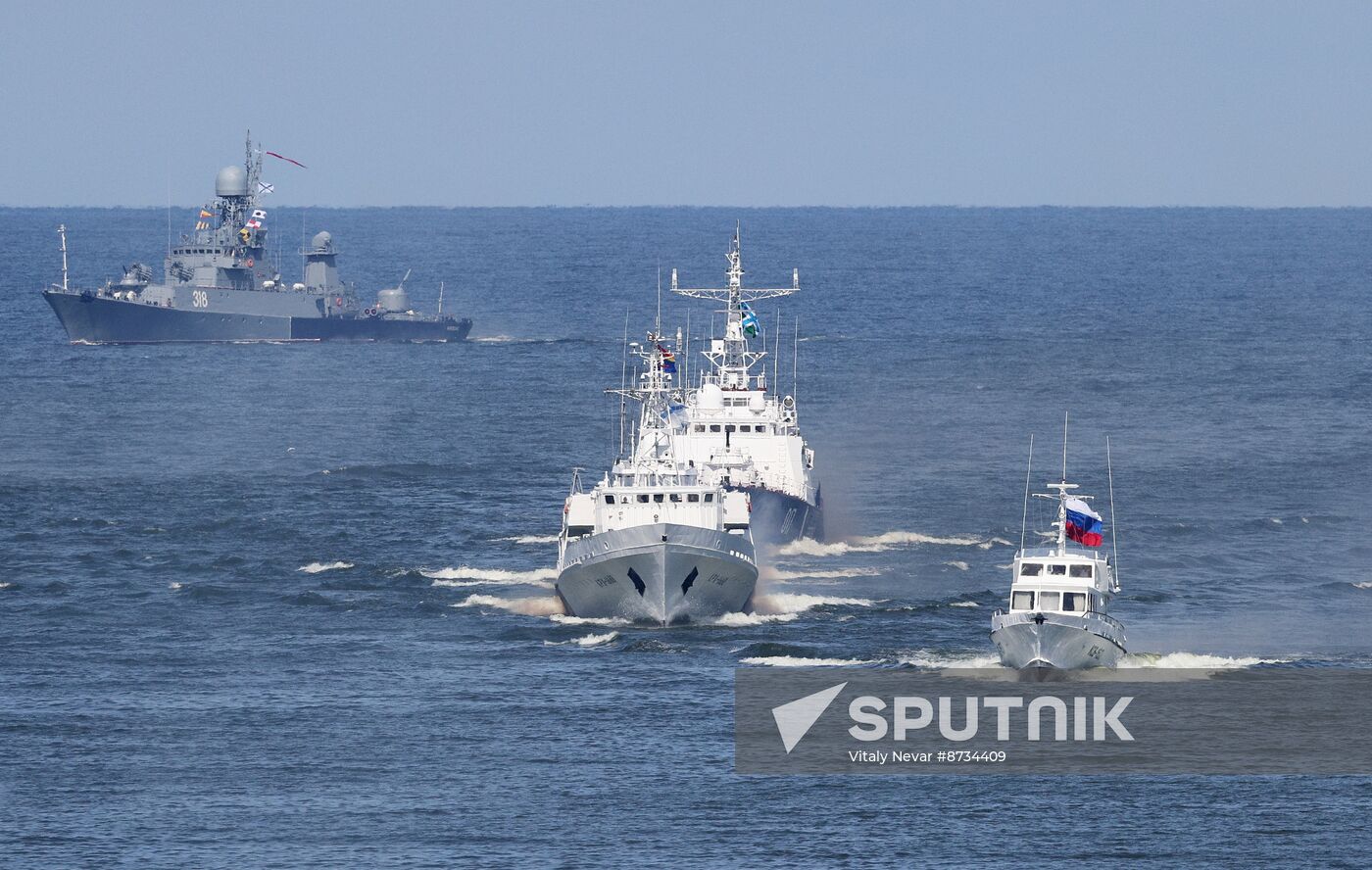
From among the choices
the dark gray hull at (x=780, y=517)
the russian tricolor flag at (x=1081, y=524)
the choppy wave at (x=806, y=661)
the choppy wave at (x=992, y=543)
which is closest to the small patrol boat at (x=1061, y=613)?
the russian tricolor flag at (x=1081, y=524)

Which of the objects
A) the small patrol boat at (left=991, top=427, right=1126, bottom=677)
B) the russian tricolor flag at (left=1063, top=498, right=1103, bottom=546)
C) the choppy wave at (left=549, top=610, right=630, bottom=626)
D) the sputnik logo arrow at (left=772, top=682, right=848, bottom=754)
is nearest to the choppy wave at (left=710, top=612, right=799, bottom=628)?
the choppy wave at (left=549, top=610, right=630, bottom=626)

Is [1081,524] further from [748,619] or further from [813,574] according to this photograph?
[813,574]

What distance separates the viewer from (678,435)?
367ft

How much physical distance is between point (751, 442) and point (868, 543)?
8195mm

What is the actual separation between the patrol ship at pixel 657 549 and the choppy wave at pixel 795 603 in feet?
5.41

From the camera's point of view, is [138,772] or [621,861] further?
[138,772]

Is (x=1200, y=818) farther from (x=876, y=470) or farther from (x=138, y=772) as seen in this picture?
(x=876, y=470)

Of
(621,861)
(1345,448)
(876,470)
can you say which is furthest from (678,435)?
(621,861)

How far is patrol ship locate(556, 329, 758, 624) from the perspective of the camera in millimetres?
85750

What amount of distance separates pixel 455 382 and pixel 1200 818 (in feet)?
394

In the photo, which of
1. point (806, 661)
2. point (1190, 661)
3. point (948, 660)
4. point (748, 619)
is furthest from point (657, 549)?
point (1190, 661)

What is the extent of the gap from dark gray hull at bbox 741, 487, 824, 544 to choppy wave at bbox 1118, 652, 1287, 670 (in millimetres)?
26795

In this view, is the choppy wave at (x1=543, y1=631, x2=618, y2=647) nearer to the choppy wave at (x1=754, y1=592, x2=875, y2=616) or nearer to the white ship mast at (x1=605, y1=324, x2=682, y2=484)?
the choppy wave at (x1=754, y1=592, x2=875, y2=616)

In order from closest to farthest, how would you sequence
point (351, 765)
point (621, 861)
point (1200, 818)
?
point (621, 861) < point (1200, 818) < point (351, 765)
